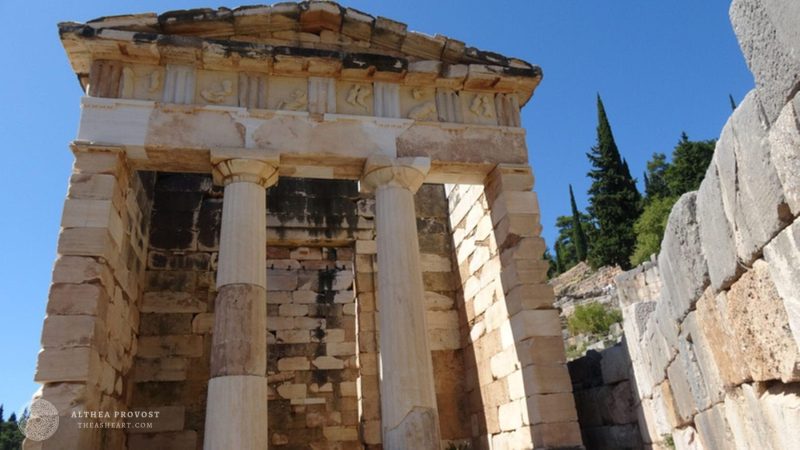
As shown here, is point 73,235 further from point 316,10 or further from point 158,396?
point 316,10

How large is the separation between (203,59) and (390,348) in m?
5.80

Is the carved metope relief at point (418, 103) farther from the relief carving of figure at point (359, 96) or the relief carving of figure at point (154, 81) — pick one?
the relief carving of figure at point (154, 81)

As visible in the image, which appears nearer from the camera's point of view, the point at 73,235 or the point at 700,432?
the point at 700,432

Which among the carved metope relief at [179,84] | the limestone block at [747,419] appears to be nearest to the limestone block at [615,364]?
the limestone block at [747,419]

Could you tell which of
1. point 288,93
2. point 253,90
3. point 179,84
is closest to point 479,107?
point 288,93

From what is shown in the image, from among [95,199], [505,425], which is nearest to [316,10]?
[95,199]

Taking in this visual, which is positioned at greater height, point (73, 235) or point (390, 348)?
point (73, 235)

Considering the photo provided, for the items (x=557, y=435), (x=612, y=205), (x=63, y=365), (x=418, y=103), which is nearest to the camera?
(x=63, y=365)

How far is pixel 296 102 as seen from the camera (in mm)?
10352

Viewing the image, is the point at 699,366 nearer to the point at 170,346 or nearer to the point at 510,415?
the point at 510,415

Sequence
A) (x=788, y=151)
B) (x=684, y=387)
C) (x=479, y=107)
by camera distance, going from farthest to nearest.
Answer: (x=479, y=107) < (x=684, y=387) < (x=788, y=151)

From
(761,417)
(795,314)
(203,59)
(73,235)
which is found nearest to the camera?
(795,314)

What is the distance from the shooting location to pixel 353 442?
12156 mm

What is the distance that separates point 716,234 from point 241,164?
7343 mm
